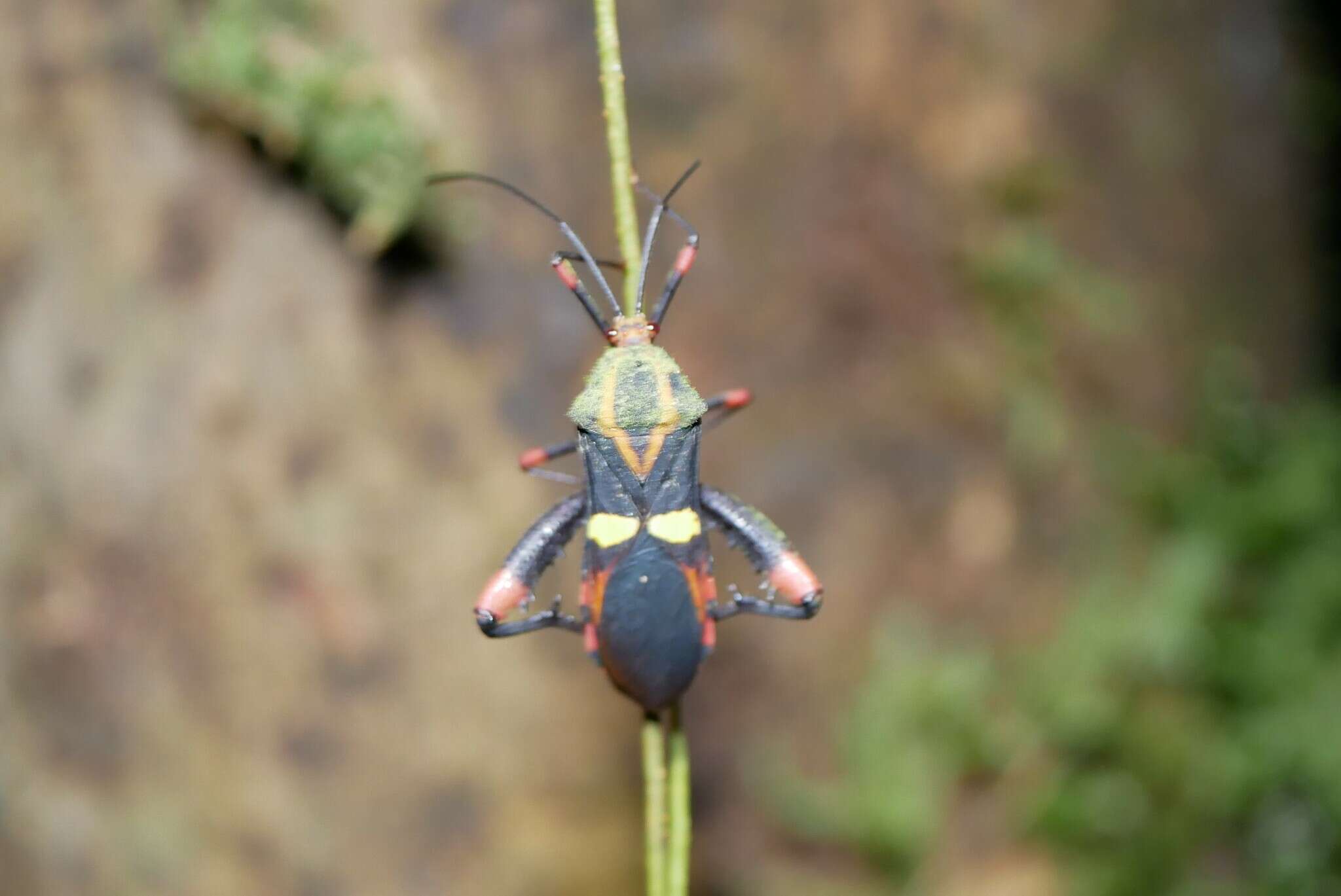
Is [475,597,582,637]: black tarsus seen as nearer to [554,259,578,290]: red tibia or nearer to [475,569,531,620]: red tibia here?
[475,569,531,620]: red tibia

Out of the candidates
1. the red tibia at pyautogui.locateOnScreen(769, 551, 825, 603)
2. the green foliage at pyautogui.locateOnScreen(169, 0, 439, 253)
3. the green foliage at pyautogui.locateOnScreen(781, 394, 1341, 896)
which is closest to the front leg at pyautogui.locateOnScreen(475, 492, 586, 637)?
the red tibia at pyautogui.locateOnScreen(769, 551, 825, 603)

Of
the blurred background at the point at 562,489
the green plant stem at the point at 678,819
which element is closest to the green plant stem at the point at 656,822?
the green plant stem at the point at 678,819

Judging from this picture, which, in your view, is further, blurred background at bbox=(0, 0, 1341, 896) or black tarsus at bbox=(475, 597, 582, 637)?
blurred background at bbox=(0, 0, 1341, 896)

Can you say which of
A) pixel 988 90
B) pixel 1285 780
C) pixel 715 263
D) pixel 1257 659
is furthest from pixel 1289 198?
pixel 715 263

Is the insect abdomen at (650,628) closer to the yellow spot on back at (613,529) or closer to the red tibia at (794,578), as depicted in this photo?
the yellow spot on back at (613,529)

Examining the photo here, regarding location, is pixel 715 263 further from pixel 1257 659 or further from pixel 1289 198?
pixel 1289 198

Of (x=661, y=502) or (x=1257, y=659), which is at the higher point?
(x=1257, y=659)
